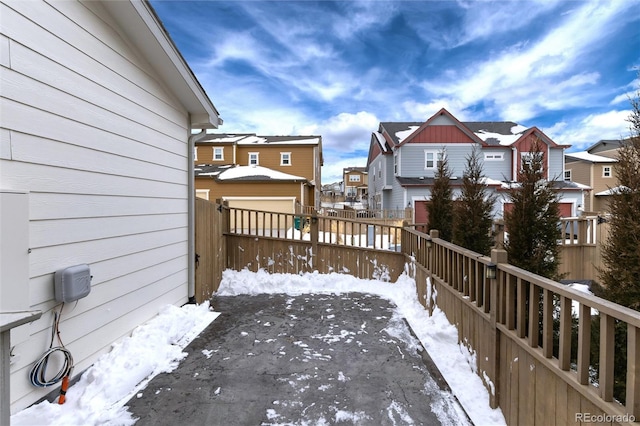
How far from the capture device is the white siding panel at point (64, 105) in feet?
A: 6.57

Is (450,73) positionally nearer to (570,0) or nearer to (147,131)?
(570,0)

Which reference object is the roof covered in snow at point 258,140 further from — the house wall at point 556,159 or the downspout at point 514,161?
the house wall at point 556,159

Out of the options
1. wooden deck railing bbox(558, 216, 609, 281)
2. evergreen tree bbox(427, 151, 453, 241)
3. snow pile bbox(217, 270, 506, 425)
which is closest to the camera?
snow pile bbox(217, 270, 506, 425)

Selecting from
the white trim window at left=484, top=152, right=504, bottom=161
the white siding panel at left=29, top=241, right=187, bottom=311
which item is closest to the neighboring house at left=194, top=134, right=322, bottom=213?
the white trim window at left=484, top=152, right=504, bottom=161

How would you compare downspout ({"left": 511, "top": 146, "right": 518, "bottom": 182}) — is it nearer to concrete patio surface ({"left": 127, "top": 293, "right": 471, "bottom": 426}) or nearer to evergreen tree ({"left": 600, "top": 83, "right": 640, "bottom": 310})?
concrete patio surface ({"left": 127, "top": 293, "right": 471, "bottom": 426})

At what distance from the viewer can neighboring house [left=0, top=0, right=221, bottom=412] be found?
2.01m

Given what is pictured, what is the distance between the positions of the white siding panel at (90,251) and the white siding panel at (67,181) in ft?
1.43

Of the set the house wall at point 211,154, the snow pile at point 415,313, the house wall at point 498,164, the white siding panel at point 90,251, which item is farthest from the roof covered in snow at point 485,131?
the white siding panel at point 90,251

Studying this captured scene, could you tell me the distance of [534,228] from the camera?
3.58 m

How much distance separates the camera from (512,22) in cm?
748

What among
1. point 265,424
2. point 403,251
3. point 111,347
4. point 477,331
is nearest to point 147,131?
point 111,347

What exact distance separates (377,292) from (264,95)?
27.6ft

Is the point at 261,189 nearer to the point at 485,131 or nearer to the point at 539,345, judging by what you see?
the point at 539,345

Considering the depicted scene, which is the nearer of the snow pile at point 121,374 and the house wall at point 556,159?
the snow pile at point 121,374
